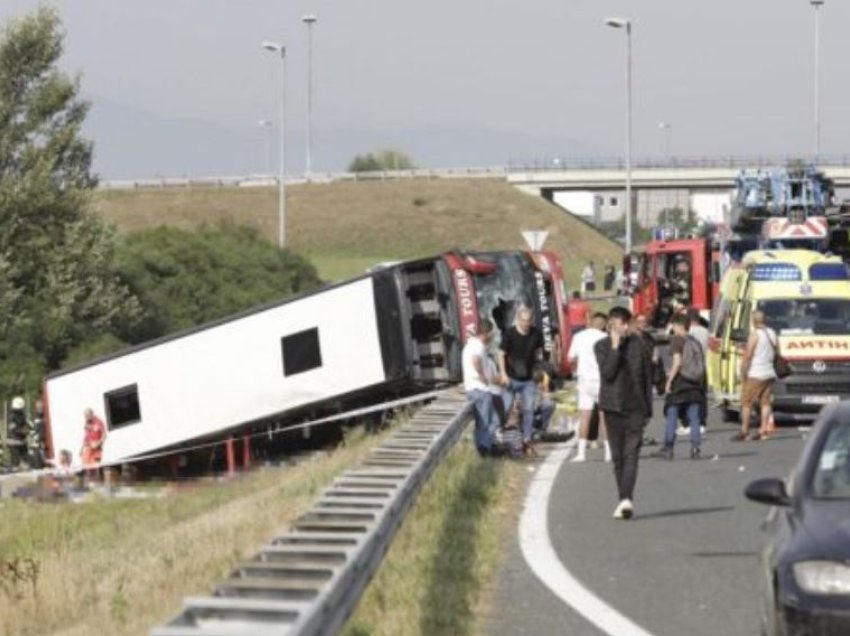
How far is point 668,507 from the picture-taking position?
53.3ft

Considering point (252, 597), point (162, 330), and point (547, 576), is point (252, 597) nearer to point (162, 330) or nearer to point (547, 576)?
point (547, 576)

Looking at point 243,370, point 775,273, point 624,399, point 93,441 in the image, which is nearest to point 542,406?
point 775,273

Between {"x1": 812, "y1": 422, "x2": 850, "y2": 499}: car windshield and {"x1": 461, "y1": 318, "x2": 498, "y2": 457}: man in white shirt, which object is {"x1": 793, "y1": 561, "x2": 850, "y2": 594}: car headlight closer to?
{"x1": 812, "y1": 422, "x2": 850, "y2": 499}: car windshield

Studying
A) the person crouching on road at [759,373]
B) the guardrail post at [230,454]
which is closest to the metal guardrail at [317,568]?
the person crouching on road at [759,373]

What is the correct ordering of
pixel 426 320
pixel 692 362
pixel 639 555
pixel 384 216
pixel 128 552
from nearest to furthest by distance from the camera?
pixel 639 555
pixel 128 552
pixel 692 362
pixel 426 320
pixel 384 216

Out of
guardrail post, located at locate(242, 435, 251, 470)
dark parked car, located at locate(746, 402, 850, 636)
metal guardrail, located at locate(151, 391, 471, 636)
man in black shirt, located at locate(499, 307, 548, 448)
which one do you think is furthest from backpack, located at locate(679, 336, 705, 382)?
dark parked car, located at locate(746, 402, 850, 636)

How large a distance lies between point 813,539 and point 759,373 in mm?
15138

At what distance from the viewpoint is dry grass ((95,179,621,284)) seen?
355ft

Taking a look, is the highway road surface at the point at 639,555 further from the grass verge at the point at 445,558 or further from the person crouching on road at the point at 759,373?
the person crouching on road at the point at 759,373

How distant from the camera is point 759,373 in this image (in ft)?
77.0

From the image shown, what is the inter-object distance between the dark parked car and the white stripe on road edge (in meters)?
1.20

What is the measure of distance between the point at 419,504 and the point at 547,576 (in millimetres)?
2892

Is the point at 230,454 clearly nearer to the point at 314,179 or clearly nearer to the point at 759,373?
the point at 759,373

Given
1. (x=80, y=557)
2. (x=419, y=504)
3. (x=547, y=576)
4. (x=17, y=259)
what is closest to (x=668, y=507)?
(x=419, y=504)
